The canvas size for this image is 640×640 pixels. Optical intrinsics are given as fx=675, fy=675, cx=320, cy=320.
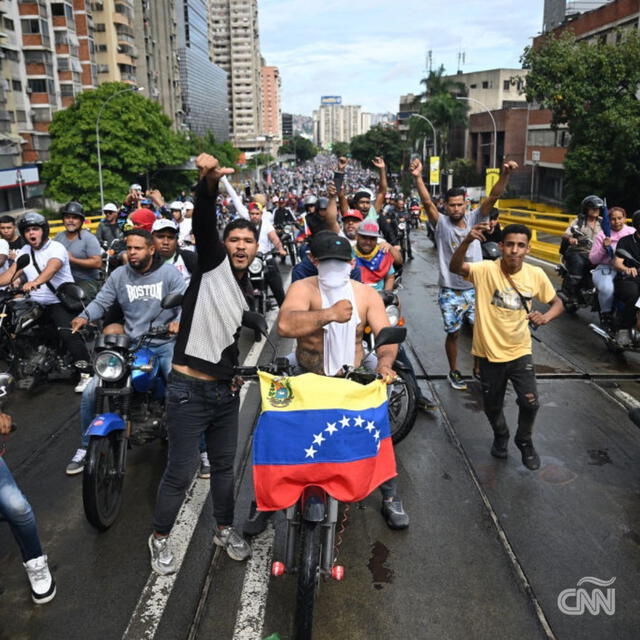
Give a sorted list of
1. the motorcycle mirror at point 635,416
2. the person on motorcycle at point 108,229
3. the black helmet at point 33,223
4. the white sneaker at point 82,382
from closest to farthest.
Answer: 1. the motorcycle mirror at point 635,416
2. the black helmet at point 33,223
3. the white sneaker at point 82,382
4. the person on motorcycle at point 108,229

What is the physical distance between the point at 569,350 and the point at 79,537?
6.70 metres

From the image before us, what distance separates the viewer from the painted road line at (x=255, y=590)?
135 inches

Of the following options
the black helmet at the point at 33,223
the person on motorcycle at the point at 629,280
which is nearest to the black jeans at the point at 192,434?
the black helmet at the point at 33,223

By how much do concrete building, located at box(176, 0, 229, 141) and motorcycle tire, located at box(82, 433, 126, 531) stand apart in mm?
119114

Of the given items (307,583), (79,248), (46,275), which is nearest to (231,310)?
(307,583)

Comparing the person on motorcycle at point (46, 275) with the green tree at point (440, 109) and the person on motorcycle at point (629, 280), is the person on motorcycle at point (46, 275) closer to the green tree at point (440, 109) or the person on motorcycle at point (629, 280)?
the person on motorcycle at point (629, 280)

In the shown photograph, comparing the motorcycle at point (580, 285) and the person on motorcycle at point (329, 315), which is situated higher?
the person on motorcycle at point (329, 315)

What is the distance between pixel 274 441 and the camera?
3.20m

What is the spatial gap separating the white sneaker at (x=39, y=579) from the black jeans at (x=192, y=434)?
2.04 feet

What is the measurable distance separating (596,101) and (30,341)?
89.3 ft

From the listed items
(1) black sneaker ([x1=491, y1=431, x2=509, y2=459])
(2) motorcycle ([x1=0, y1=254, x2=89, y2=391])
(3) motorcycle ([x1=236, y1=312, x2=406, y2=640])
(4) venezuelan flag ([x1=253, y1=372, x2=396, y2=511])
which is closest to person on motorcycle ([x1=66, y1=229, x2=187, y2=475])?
(3) motorcycle ([x1=236, y1=312, x2=406, y2=640])

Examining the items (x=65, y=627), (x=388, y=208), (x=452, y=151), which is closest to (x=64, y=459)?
(x=65, y=627)

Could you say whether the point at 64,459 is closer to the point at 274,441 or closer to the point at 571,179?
the point at 274,441

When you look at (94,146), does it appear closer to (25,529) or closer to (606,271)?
(606,271)
